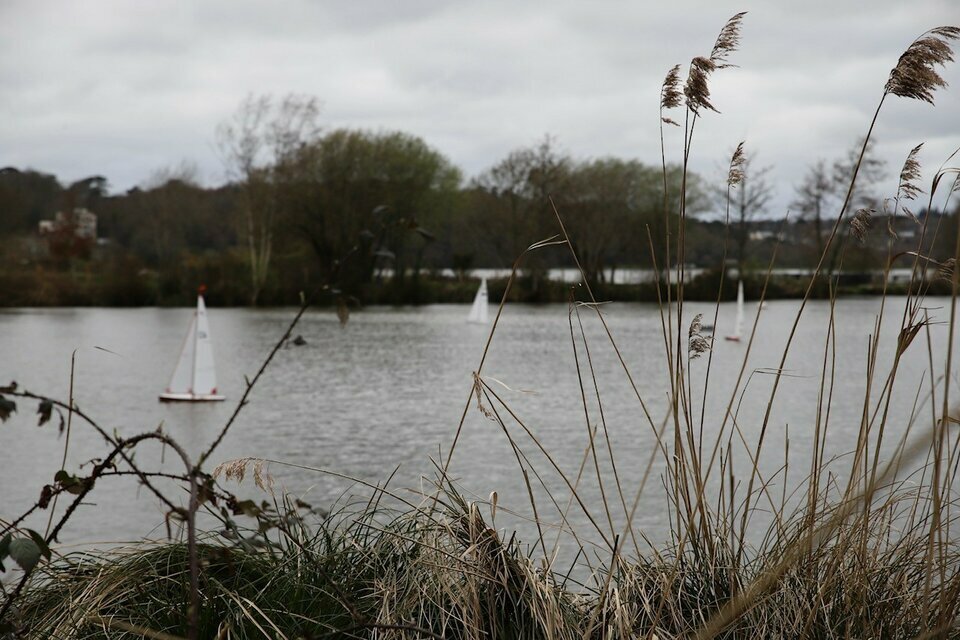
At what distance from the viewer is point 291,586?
226cm

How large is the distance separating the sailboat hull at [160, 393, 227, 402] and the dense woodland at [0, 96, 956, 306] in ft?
79.4

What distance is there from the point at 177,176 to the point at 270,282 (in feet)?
43.7

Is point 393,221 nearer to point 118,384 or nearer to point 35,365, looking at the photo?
point 118,384

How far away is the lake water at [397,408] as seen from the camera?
6.92 m

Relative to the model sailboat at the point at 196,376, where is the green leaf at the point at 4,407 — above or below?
above

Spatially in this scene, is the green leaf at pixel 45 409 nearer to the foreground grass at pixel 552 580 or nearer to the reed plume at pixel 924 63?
the foreground grass at pixel 552 580

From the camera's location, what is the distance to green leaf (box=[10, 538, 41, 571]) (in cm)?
141

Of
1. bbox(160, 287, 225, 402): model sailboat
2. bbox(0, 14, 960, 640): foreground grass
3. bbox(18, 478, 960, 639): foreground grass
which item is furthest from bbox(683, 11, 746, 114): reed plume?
bbox(160, 287, 225, 402): model sailboat

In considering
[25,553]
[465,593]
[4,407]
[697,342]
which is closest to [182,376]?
[465,593]

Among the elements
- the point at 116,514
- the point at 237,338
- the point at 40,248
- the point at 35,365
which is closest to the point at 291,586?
the point at 116,514

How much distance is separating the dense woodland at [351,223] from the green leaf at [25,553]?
114 feet

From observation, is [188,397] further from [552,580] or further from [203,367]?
[552,580]

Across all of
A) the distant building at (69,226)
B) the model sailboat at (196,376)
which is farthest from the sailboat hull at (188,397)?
the distant building at (69,226)

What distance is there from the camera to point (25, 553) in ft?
4.69
